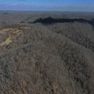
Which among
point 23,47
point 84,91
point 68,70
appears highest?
point 23,47

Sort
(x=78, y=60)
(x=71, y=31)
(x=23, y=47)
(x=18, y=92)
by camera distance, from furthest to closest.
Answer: (x=71, y=31), (x=78, y=60), (x=23, y=47), (x=18, y=92)

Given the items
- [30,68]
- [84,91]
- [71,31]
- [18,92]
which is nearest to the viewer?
[18,92]

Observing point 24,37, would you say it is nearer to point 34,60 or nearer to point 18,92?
point 34,60

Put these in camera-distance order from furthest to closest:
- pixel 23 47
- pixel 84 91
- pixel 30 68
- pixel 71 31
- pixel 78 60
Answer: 1. pixel 71 31
2. pixel 78 60
3. pixel 84 91
4. pixel 23 47
5. pixel 30 68

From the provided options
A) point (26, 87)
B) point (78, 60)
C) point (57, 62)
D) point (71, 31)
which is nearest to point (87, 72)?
point (78, 60)

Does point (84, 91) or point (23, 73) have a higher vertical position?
point (23, 73)

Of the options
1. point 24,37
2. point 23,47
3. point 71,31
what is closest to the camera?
point 23,47

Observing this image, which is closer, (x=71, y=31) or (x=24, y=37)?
(x=24, y=37)

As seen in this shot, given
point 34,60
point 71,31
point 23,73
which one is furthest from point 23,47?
point 71,31

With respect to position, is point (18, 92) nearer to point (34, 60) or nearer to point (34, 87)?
point (34, 87)
